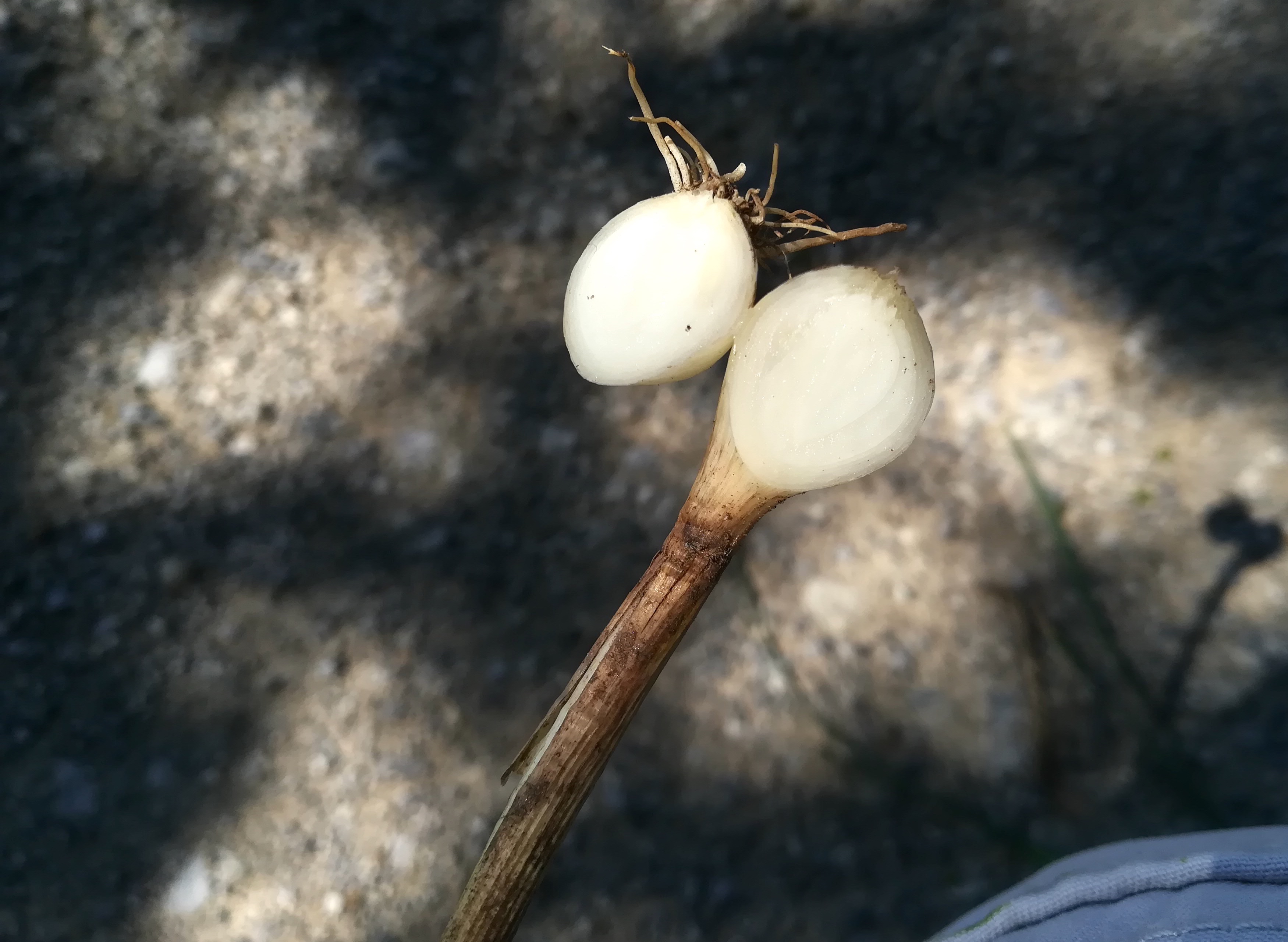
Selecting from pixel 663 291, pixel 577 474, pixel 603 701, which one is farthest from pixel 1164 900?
pixel 577 474

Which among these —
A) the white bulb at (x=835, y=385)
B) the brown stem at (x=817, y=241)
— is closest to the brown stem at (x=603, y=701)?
the white bulb at (x=835, y=385)

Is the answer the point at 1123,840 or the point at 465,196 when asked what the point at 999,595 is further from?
the point at 465,196

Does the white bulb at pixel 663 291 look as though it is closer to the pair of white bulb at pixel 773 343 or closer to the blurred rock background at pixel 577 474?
the pair of white bulb at pixel 773 343

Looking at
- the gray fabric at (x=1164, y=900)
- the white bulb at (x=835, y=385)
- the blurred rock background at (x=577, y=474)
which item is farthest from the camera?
the blurred rock background at (x=577, y=474)

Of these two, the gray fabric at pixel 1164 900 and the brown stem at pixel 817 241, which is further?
the gray fabric at pixel 1164 900

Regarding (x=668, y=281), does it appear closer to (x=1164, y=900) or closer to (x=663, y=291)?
(x=663, y=291)
